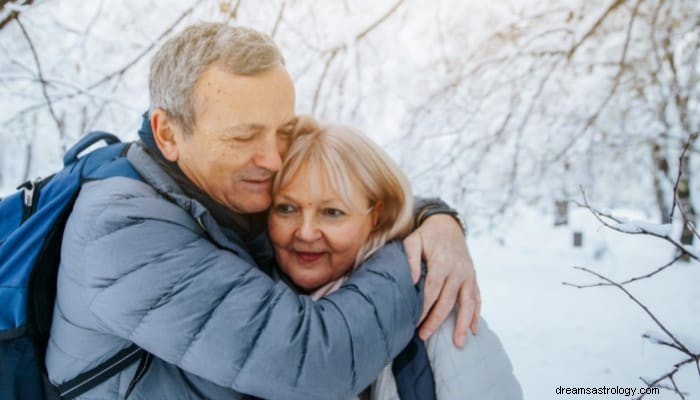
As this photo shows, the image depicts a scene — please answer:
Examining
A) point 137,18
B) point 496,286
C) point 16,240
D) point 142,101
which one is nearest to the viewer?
point 16,240

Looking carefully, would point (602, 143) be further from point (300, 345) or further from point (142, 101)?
point (300, 345)

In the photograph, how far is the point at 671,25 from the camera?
3.90m

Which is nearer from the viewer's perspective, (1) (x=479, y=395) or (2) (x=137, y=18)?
(1) (x=479, y=395)

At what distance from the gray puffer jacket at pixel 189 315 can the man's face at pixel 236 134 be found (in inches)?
8.6

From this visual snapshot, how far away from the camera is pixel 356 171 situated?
1.73 metres

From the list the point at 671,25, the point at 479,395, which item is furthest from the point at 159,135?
the point at 671,25

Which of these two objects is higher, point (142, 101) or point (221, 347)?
point (142, 101)

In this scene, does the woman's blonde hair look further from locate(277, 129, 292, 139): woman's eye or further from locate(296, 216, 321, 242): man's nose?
locate(296, 216, 321, 242): man's nose

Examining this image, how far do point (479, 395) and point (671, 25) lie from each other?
3939 millimetres

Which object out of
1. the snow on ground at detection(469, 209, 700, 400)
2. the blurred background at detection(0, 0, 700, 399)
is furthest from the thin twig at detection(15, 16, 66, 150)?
the snow on ground at detection(469, 209, 700, 400)

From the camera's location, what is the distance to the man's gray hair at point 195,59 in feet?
4.54

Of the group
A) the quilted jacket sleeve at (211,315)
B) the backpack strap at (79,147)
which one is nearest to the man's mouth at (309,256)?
the quilted jacket sleeve at (211,315)

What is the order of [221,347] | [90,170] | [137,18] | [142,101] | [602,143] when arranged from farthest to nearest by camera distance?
[602,143] → [142,101] → [137,18] → [90,170] → [221,347]

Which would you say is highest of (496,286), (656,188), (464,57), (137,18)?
(137,18)
